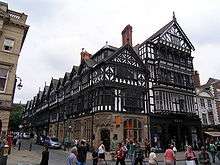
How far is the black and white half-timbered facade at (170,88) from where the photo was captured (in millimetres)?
32344

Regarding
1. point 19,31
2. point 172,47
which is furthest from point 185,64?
point 19,31

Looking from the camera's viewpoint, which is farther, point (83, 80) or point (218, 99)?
point (218, 99)

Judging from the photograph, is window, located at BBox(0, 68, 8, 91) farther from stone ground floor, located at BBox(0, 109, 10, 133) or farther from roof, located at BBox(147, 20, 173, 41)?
roof, located at BBox(147, 20, 173, 41)

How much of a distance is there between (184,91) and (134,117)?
31.5ft

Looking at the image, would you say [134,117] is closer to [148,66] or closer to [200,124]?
[148,66]

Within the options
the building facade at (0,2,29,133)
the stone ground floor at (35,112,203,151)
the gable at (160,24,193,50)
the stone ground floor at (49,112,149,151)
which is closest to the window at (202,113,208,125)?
the stone ground floor at (35,112,203,151)

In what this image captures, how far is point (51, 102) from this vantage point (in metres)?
51.3

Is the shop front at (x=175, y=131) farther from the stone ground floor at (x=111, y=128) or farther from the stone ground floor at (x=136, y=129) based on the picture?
the stone ground floor at (x=111, y=128)

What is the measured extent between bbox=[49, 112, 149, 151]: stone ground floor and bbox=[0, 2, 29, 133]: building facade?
10.7 metres

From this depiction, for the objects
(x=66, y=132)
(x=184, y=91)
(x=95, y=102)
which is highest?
(x=184, y=91)

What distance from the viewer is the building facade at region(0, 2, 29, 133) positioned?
20.4 m

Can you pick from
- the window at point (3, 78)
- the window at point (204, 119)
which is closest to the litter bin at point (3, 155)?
the window at point (3, 78)

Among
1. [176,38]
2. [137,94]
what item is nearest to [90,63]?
[137,94]

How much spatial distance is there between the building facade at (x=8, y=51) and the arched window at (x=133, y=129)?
13685 millimetres
